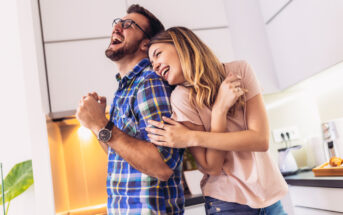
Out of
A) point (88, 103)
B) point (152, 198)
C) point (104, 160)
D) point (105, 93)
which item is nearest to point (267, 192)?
point (152, 198)

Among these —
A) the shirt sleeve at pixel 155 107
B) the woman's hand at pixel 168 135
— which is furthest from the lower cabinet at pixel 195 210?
the woman's hand at pixel 168 135

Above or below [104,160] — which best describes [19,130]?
above

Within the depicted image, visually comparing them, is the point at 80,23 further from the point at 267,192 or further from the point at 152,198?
the point at 267,192

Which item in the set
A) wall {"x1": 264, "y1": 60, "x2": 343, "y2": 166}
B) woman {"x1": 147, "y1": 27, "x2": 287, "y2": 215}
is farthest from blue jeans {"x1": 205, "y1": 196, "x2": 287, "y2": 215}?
wall {"x1": 264, "y1": 60, "x2": 343, "y2": 166}

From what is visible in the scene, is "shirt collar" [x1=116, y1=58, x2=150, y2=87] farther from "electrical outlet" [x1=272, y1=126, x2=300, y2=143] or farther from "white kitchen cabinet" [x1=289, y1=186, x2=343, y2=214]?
"electrical outlet" [x1=272, y1=126, x2=300, y2=143]

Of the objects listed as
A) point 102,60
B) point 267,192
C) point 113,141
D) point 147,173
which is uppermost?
point 102,60

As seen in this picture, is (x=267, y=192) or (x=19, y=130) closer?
(x=267, y=192)

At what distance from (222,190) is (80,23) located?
1275mm

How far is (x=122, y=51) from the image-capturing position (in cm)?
129

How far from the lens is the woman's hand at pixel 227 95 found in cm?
97

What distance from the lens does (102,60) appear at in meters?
1.78

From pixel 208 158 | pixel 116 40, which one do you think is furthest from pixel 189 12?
pixel 208 158

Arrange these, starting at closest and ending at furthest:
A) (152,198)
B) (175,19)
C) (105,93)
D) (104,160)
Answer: (152,198) < (105,93) < (175,19) < (104,160)

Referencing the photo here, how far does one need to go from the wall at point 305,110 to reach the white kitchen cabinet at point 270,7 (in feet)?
1.61
